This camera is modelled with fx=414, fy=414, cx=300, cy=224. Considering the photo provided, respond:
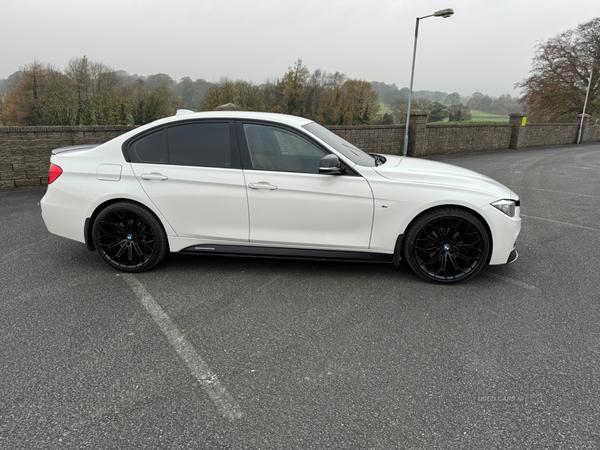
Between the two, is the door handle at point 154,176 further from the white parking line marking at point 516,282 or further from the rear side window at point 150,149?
the white parking line marking at point 516,282

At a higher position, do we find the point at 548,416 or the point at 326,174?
the point at 326,174

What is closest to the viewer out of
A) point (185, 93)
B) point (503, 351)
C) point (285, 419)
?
point (285, 419)

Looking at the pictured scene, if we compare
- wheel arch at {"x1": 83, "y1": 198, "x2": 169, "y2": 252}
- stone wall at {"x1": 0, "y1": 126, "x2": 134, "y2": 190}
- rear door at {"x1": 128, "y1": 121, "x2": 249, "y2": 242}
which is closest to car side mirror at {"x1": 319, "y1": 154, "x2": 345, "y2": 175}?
rear door at {"x1": 128, "y1": 121, "x2": 249, "y2": 242}

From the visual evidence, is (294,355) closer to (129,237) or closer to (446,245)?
(446,245)

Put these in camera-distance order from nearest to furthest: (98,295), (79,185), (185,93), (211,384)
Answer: (211,384), (98,295), (79,185), (185,93)

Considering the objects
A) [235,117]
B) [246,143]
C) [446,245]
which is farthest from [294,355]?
[235,117]

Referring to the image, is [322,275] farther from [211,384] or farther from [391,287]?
[211,384]

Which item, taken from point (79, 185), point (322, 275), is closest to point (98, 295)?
point (79, 185)

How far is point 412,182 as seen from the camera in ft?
12.9

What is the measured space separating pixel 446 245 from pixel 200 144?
2.60 meters

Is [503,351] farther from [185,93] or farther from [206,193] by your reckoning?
[185,93]

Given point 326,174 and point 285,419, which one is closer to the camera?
point 285,419

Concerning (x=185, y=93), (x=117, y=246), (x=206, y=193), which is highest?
(x=185, y=93)

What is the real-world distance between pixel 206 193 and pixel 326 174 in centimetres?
118
